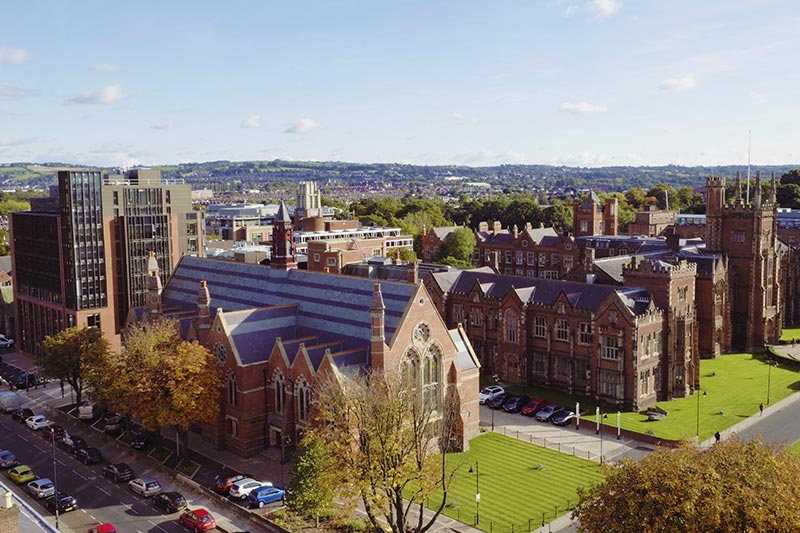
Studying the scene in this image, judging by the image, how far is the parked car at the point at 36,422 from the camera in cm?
8044

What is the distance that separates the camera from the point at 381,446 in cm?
5091

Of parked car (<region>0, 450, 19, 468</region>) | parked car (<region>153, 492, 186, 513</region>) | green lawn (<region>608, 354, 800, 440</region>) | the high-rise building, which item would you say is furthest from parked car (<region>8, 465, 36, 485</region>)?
green lawn (<region>608, 354, 800, 440</region>)

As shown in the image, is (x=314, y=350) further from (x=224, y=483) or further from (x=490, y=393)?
(x=490, y=393)

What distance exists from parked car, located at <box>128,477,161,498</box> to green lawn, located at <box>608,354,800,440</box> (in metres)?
45.6

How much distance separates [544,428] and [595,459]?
9479 millimetres

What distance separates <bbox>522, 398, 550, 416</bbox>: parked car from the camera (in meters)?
81.3

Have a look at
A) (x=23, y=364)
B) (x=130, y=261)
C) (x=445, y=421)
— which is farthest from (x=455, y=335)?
(x=23, y=364)

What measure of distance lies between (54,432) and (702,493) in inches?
2647

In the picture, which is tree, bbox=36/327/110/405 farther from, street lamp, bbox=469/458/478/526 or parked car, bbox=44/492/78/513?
street lamp, bbox=469/458/478/526

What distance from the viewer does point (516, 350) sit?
93.1 meters

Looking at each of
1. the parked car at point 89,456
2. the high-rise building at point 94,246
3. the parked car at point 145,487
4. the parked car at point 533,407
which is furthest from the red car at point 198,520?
the high-rise building at point 94,246

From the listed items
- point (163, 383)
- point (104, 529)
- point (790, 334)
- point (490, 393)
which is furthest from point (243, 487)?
point (790, 334)

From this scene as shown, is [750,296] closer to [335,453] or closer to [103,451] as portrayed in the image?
[335,453]

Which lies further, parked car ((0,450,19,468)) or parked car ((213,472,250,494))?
parked car ((0,450,19,468))
